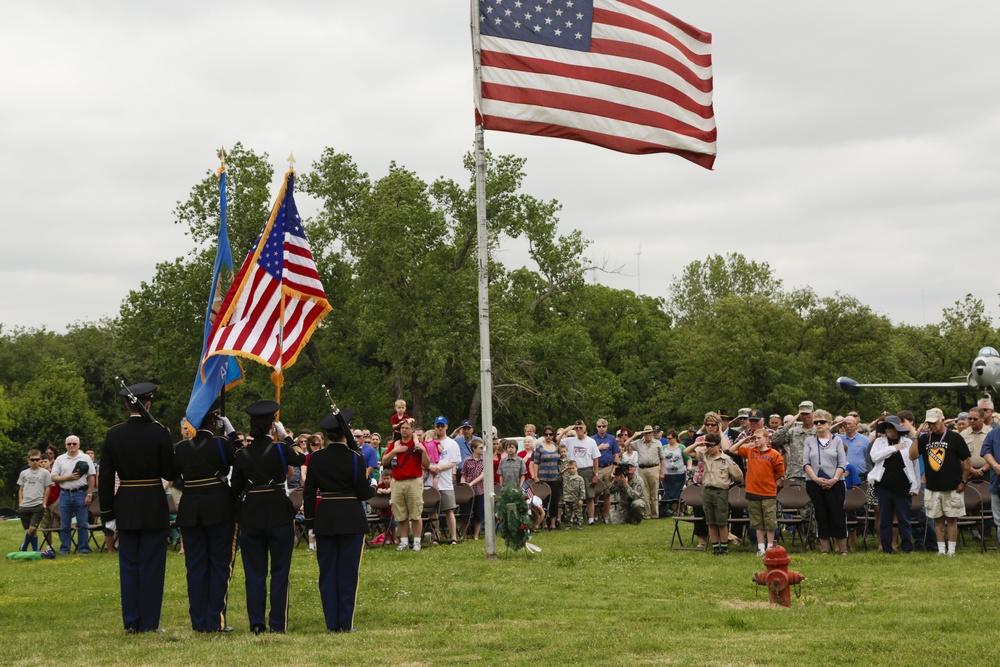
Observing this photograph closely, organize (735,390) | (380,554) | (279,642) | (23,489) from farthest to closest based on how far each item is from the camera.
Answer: (735,390)
(23,489)
(380,554)
(279,642)

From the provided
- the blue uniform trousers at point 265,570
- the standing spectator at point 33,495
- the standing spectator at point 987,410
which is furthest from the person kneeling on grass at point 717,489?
the standing spectator at point 33,495

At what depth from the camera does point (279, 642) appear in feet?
29.7

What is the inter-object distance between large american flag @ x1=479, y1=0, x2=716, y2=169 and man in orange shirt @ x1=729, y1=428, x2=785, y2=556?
4000 millimetres

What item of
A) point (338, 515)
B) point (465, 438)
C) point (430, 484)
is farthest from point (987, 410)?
point (338, 515)

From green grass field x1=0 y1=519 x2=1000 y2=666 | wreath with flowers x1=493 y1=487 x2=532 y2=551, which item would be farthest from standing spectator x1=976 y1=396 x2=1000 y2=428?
wreath with flowers x1=493 y1=487 x2=532 y2=551

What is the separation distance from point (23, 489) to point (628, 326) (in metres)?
53.2

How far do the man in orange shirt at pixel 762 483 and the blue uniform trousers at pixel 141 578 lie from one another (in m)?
7.98

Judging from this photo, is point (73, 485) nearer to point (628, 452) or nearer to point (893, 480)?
point (628, 452)

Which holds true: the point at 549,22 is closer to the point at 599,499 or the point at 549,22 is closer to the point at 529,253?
the point at 599,499

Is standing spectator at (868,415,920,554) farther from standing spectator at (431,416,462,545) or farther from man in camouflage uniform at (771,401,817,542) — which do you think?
standing spectator at (431,416,462,545)

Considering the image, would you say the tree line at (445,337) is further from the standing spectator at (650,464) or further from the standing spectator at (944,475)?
the standing spectator at (944,475)

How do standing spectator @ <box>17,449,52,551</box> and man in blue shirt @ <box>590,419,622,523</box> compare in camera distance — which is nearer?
standing spectator @ <box>17,449,52,551</box>

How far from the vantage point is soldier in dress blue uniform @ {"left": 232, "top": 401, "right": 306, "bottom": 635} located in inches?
382

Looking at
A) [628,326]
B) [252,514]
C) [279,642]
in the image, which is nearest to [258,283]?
[252,514]
